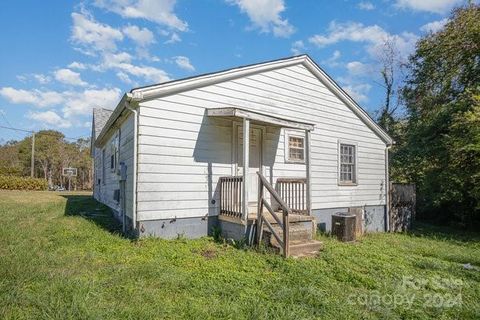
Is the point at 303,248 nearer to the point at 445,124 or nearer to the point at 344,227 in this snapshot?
the point at 344,227

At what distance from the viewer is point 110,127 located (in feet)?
32.7

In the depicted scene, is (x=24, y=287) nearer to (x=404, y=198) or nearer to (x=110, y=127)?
(x=110, y=127)

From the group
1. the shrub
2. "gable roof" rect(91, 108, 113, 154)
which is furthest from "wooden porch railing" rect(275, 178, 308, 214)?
the shrub

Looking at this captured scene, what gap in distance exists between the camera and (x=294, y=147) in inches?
372

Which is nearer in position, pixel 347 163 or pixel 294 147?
pixel 294 147

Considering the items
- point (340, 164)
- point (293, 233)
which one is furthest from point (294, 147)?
point (293, 233)

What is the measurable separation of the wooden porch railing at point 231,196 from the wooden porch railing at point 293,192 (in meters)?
1.75

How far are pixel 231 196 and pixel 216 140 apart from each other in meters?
1.39

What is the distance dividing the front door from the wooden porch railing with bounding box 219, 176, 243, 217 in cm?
68

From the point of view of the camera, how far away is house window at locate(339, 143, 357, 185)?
11.1 meters

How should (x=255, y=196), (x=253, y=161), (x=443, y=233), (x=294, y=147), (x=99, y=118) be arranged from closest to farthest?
(x=255, y=196) < (x=253, y=161) < (x=294, y=147) < (x=443, y=233) < (x=99, y=118)

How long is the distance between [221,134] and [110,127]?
13.9 feet

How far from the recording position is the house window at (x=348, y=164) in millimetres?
11055

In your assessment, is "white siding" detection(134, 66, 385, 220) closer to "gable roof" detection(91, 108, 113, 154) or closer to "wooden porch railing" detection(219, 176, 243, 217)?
"wooden porch railing" detection(219, 176, 243, 217)
